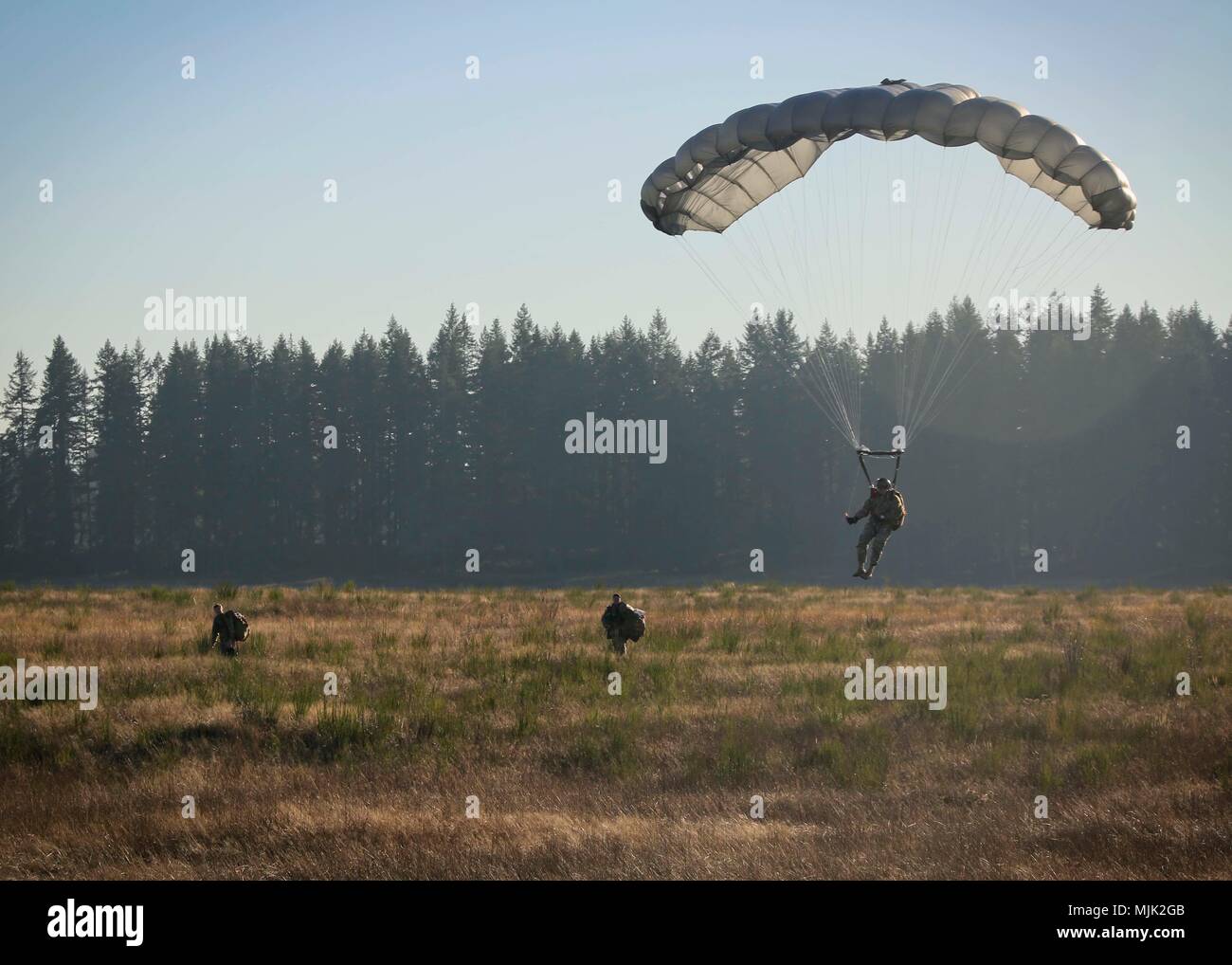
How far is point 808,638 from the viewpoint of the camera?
85.6ft

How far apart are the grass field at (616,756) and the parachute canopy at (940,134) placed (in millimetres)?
8009

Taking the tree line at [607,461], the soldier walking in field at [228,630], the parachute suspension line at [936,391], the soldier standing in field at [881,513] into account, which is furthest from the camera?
the tree line at [607,461]

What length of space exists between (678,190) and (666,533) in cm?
5713

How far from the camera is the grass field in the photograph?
12992 mm

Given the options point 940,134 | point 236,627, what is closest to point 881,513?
point 940,134

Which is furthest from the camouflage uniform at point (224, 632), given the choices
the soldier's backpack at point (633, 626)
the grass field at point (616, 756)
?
the soldier's backpack at point (633, 626)

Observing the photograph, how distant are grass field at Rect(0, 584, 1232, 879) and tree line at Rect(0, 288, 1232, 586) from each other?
46933 mm

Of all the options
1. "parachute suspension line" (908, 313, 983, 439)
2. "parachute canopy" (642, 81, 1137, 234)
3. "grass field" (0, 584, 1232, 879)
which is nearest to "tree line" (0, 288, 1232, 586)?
"parachute suspension line" (908, 313, 983, 439)

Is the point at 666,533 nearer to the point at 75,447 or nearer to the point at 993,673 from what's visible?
the point at 75,447

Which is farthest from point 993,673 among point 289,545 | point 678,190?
point 289,545

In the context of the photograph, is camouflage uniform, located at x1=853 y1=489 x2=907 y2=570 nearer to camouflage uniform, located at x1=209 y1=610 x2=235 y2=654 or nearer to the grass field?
the grass field

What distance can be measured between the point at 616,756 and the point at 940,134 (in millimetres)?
10124

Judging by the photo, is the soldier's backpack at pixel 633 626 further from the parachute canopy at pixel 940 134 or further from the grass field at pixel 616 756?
the parachute canopy at pixel 940 134

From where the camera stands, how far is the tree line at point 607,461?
74.9m
